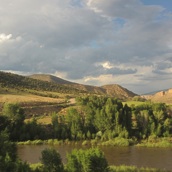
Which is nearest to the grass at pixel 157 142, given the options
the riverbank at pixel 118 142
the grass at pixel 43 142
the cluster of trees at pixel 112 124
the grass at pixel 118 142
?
the riverbank at pixel 118 142

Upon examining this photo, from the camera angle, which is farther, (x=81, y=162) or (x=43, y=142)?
(x=43, y=142)

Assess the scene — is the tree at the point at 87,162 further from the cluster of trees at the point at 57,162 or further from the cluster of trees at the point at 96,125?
the cluster of trees at the point at 96,125

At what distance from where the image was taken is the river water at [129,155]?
181 feet

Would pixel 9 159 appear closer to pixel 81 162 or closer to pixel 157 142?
pixel 81 162

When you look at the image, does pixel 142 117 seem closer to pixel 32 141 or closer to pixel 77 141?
pixel 77 141

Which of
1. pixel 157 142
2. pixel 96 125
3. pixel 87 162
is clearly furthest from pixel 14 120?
pixel 87 162

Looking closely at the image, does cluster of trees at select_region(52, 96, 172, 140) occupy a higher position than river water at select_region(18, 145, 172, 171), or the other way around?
cluster of trees at select_region(52, 96, 172, 140)

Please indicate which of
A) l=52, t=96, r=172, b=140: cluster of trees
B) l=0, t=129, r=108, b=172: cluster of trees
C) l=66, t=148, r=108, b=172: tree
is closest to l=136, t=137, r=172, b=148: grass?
l=52, t=96, r=172, b=140: cluster of trees

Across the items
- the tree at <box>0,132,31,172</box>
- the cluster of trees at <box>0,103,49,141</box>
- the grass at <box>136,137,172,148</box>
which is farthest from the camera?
the cluster of trees at <box>0,103,49,141</box>

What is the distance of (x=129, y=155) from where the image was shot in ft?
207

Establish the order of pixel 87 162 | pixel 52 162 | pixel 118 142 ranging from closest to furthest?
pixel 87 162 → pixel 52 162 → pixel 118 142

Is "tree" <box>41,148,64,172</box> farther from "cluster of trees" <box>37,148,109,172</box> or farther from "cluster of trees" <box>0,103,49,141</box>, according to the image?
"cluster of trees" <box>0,103,49,141</box>

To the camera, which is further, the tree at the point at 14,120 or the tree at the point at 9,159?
the tree at the point at 14,120

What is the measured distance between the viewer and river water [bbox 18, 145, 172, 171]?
181 feet
